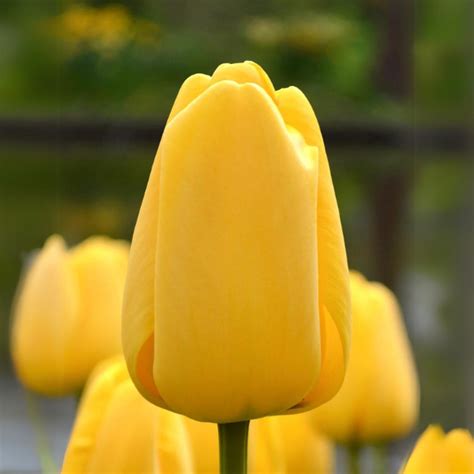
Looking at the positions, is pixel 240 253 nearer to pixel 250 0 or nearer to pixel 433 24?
pixel 433 24

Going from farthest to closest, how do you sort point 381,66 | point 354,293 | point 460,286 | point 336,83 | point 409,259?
point 381,66 < point 336,83 < point 409,259 < point 460,286 < point 354,293

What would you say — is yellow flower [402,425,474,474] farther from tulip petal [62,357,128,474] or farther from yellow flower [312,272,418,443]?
yellow flower [312,272,418,443]

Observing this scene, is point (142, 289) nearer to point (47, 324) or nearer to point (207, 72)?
point (47, 324)

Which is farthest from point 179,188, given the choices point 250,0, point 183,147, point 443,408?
point 250,0

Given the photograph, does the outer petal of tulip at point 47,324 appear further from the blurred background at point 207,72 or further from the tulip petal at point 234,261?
the blurred background at point 207,72

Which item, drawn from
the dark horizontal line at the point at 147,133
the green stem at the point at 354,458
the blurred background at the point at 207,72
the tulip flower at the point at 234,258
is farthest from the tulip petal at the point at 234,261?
the dark horizontal line at the point at 147,133

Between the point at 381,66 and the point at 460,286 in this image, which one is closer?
the point at 460,286

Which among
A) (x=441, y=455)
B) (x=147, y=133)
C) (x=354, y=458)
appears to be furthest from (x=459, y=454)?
(x=147, y=133)
